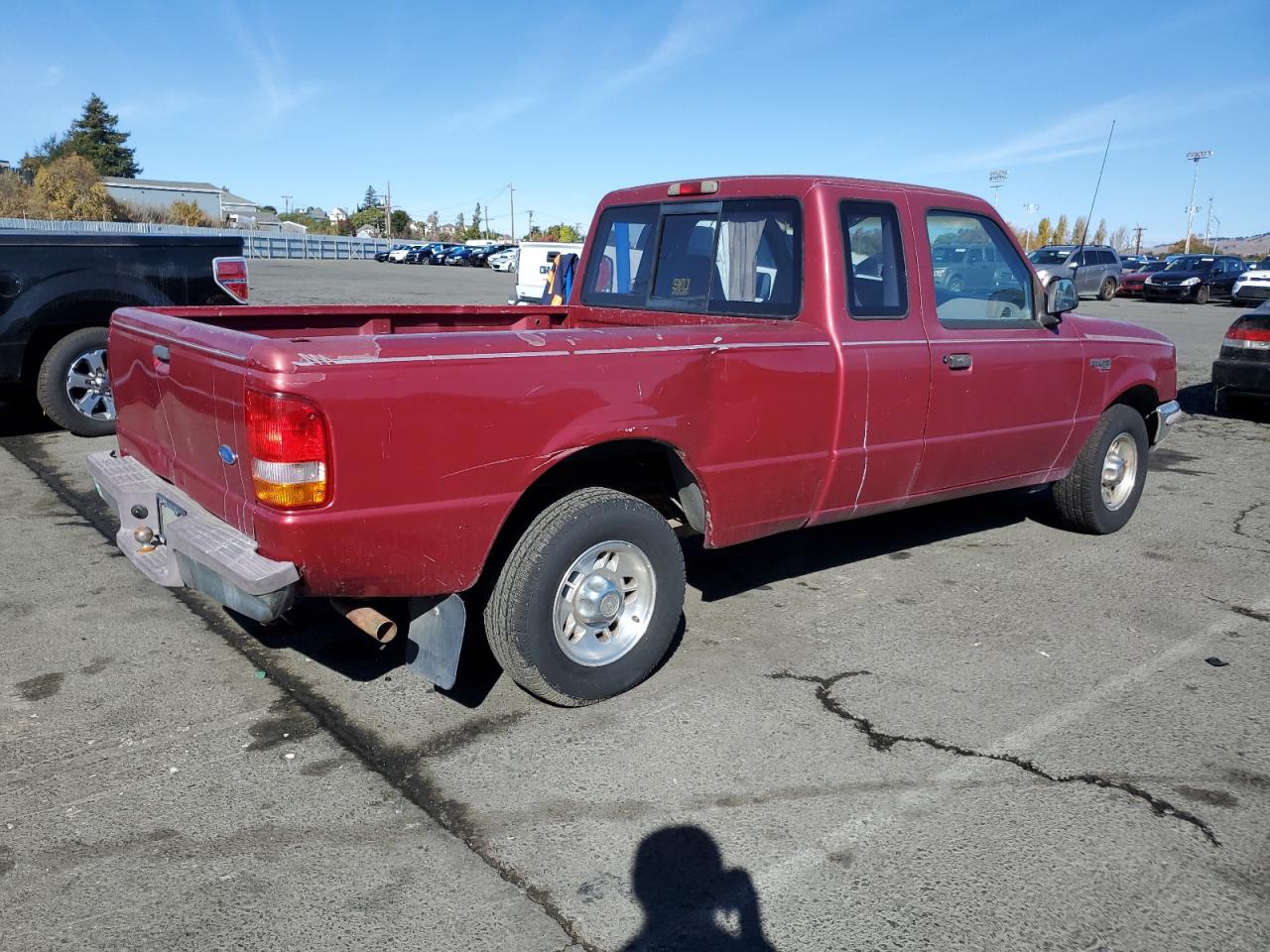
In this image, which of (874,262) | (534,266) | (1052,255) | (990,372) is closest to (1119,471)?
(990,372)

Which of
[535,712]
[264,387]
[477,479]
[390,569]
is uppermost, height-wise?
[264,387]

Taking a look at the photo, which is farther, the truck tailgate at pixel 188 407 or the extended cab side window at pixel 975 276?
the extended cab side window at pixel 975 276

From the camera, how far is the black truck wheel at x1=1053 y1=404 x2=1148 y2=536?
5945 millimetres

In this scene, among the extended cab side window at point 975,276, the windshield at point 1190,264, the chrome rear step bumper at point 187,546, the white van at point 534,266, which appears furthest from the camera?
the windshield at point 1190,264

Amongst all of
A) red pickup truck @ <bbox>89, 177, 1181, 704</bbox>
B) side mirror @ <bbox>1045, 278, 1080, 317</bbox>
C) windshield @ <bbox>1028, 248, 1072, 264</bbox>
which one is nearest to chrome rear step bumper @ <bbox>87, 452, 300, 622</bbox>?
red pickup truck @ <bbox>89, 177, 1181, 704</bbox>

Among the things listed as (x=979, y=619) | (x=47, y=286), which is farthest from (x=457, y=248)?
(x=979, y=619)

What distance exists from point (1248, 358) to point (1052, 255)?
72.1 ft

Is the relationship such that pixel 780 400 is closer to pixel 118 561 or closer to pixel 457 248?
pixel 118 561

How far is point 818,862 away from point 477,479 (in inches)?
61.9

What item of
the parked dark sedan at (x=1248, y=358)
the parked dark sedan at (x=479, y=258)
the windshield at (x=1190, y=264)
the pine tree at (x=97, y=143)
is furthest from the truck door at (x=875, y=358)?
the pine tree at (x=97, y=143)

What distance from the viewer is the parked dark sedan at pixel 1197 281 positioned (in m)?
32.6

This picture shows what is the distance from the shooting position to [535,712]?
3812 mm

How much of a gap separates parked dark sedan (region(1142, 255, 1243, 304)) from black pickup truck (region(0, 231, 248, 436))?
32259 millimetres

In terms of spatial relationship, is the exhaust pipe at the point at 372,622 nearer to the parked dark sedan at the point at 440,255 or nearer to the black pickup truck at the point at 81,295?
the black pickup truck at the point at 81,295
